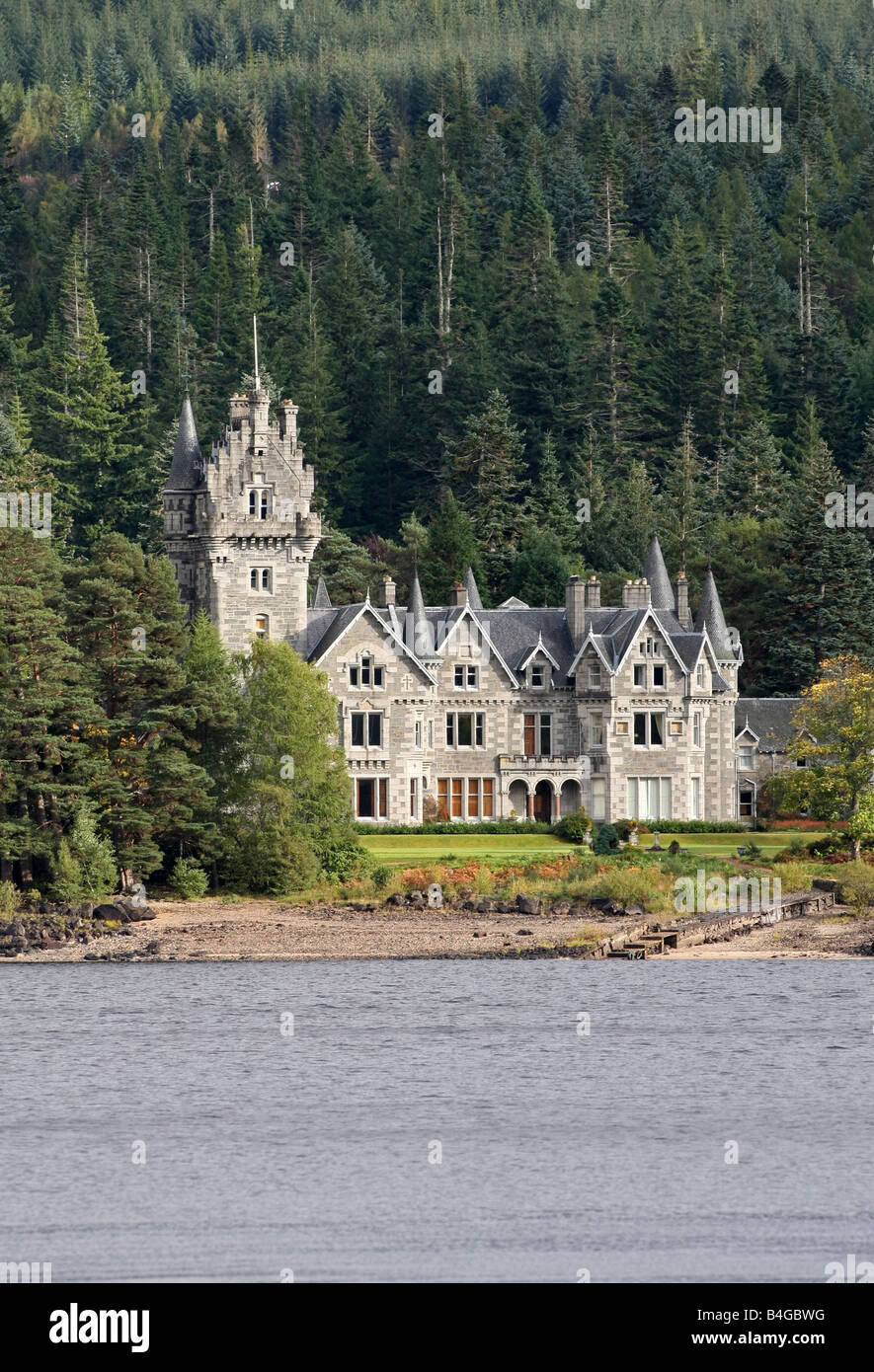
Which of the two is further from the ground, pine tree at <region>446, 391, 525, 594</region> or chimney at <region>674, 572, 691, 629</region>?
pine tree at <region>446, 391, 525, 594</region>

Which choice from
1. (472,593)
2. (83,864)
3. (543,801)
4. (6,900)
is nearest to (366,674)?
(543,801)

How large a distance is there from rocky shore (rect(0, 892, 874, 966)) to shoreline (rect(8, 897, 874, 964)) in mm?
29

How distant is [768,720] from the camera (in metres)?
102

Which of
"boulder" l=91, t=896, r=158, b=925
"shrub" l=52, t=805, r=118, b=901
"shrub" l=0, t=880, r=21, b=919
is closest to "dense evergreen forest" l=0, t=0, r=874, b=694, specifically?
"shrub" l=52, t=805, r=118, b=901

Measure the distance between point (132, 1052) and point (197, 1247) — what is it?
66.5 feet

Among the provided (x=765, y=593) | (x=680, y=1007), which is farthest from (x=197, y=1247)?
(x=765, y=593)

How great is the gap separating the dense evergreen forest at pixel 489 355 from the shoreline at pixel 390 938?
133 feet

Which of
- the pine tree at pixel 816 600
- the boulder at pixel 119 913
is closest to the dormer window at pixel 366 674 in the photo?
the boulder at pixel 119 913

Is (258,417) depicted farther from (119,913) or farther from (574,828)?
(119,913)

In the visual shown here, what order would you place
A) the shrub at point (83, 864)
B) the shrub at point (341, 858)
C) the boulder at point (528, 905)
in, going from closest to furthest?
the shrub at point (83, 864)
the boulder at point (528, 905)
the shrub at point (341, 858)

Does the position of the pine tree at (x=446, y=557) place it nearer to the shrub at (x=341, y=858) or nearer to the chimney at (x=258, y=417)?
the chimney at (x=258, y=417)

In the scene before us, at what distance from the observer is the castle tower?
306 feet

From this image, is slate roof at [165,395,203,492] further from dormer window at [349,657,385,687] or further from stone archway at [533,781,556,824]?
stone archway at [533,781,556,824]

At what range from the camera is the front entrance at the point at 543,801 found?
319ft
